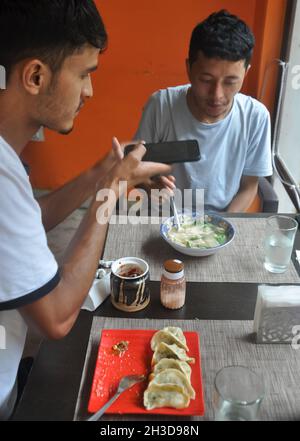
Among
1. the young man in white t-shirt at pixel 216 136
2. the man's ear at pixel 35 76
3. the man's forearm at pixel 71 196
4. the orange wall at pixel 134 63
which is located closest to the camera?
the man's ear at pixel 35 76

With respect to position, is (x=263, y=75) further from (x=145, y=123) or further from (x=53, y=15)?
(x=53, y=15)

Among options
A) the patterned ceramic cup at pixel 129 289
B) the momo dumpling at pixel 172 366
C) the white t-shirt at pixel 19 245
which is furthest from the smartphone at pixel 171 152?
the momo dumpling at pixel 172 366

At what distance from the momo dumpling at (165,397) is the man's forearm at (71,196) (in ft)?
2.18

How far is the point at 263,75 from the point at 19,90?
1.84m

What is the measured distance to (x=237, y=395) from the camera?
2.46 ft

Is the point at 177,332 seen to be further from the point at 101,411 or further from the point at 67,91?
the point at 67,91

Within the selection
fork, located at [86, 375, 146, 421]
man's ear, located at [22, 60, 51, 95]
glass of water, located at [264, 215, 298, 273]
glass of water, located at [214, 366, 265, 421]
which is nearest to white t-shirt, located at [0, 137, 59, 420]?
man's ear, located at [22, 60, 51, 95]

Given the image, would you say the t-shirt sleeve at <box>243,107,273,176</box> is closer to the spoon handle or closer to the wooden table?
the wooden table

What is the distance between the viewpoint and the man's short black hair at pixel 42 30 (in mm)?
812

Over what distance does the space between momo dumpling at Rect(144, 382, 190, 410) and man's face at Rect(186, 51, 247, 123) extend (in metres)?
1.06

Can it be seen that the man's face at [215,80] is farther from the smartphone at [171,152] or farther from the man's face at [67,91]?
the man's face at [67,91]

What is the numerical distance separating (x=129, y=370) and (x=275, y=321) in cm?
33

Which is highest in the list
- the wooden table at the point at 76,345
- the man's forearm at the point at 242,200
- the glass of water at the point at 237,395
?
the glass of water at the point at 237,395

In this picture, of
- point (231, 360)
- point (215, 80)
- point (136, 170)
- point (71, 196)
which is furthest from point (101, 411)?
point (215, 80)
